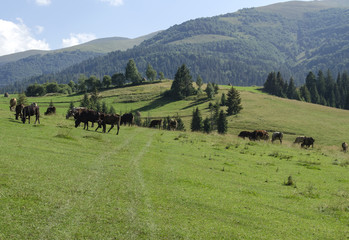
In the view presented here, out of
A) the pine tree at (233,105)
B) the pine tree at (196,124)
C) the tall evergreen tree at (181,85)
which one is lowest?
the pine tree at (196,124)

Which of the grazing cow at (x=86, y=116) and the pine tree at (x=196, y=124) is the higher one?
the grazing cow at (x=86, y=116)

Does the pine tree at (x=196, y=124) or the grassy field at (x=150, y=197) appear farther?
the pine tree at (x=196, y=124)

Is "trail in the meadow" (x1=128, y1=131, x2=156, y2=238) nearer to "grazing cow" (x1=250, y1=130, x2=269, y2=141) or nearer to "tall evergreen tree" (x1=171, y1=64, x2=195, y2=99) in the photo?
"grazing cow" (x1=250, y1=130, x2=269, y2=141)

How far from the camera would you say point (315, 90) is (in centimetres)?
16062

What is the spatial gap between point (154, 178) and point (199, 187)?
6.89 ft

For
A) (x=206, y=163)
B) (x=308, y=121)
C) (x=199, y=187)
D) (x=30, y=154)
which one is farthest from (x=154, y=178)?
(x=308, y=121)

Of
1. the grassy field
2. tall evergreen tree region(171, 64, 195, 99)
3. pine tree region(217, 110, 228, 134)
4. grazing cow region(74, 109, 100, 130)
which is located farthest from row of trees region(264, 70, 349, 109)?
the grassy field

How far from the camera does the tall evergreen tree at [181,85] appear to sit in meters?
147

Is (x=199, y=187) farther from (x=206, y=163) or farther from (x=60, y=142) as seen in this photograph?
(x=60, y=142)

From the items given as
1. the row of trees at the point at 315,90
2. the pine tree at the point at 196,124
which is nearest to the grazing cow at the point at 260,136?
the pine tree at the point at 196,124

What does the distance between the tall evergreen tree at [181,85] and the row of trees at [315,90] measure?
2188 inches

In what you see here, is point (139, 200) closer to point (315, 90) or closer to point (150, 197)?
point (150, 197)

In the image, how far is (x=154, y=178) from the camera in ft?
42.7

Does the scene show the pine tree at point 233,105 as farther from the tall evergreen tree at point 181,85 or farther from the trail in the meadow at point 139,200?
the trail in the meadow at point 139,200
